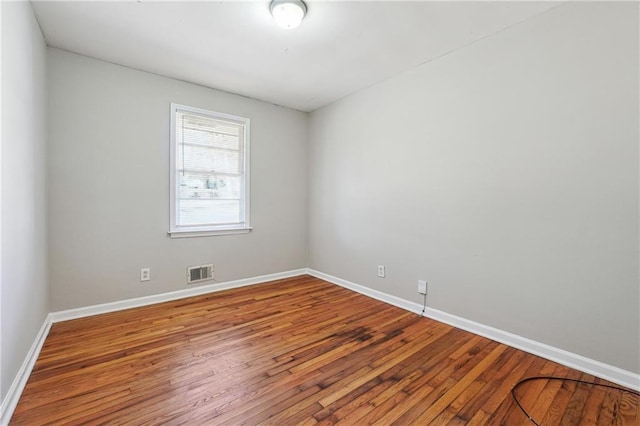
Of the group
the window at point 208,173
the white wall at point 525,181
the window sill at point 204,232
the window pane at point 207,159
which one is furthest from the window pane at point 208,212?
the white wall at point 525,181

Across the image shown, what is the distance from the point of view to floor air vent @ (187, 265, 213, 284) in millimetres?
3381

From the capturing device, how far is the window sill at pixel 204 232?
328cm

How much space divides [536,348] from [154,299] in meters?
3.57

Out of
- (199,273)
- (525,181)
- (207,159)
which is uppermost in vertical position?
(207,159)

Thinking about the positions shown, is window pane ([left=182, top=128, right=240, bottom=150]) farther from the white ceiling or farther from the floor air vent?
the floor air vent

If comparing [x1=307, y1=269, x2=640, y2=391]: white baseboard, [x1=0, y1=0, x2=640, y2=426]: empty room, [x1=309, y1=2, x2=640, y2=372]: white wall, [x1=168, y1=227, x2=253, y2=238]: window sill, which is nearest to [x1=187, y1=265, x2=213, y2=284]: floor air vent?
[x1=0, y1=0, x2=640, y2=426]: empty room

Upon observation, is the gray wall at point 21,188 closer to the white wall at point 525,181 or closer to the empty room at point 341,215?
the empty room at point 341,215

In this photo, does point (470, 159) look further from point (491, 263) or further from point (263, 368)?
point (263, 368)

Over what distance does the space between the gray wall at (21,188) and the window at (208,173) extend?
44.0 inches

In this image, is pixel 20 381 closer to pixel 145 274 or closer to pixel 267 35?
pixel 145 274

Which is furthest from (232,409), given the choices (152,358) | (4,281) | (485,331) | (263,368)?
(485,331)

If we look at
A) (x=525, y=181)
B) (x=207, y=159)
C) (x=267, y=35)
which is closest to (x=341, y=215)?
(x=207, y=159)

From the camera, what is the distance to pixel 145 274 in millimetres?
3096

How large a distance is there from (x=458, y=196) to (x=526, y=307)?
3.35ft
